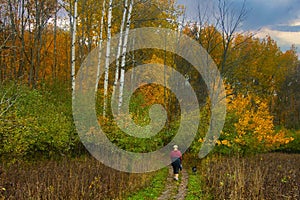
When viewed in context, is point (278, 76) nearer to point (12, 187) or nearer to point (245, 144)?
point (245, 144)

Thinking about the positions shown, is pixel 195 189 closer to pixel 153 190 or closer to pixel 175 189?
pixel 175 189

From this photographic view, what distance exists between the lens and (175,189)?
9539mm

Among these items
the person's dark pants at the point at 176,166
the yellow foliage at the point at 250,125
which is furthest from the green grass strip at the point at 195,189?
the yellow foliage at the point at 250,125

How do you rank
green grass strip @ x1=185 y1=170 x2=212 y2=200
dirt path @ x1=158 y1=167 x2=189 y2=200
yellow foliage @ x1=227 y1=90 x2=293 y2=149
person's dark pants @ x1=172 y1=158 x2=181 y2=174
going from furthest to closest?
yellow foliage @ x1=227 y1=90 x2=293 y2=149, person's dark pants @ x1=172 y1=158 x2=181 y2=174, dirt path @ x1=158 y1=167 x2=189 y2=200, green grass strip @ x1=185 y1=170 x2=212 y2=200

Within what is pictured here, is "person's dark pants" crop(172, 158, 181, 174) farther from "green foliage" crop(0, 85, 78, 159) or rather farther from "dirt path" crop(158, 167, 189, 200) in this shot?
"green foliage" crop(0, 85, 78, 159)

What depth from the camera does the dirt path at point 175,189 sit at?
28.0ft

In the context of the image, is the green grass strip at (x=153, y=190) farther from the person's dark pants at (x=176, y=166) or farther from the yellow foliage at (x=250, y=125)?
the yellow foliage at (x=250, y=125)

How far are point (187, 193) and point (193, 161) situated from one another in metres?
5.87

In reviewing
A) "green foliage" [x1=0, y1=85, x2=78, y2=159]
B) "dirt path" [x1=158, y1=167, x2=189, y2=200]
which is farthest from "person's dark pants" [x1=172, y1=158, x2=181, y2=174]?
"green foliage" [x1=0, y1=85, x2=78, y2=159]

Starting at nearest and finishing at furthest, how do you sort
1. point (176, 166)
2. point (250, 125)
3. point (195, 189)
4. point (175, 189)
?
point (195, 189)
point (175, 189)
point (176, 166)
point (250, 125)

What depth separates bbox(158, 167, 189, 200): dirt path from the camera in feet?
28.0

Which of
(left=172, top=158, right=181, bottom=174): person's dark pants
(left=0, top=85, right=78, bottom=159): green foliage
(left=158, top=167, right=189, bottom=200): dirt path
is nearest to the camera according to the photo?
(left=158, top=167, right=189, bottom=200): dirt path

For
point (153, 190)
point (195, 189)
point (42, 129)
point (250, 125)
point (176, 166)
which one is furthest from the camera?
point (250, 125)

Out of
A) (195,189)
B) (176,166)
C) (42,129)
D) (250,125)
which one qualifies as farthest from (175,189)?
(250,125)
